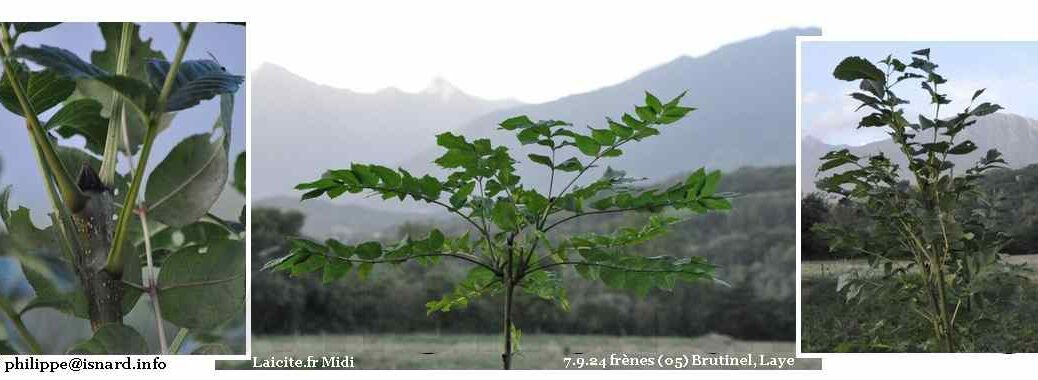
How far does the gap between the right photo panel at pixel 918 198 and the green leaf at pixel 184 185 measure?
1.58 meters

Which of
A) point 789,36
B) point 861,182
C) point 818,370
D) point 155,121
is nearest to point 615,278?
point 155,121

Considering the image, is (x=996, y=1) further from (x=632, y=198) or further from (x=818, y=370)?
(x=632, y=198)

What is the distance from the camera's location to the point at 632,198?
165 cm

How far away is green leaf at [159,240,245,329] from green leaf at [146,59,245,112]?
0.38 meters

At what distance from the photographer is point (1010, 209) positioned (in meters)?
2.79

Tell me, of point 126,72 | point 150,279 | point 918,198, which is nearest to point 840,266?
point 918,198

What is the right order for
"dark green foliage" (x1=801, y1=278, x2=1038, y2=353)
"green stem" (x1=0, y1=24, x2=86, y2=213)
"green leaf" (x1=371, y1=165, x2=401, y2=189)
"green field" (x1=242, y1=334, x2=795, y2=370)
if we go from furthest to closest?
"green field" (x1=242, y1=334, x2=795, y2=370)
"dark green foliage" (x1=801, y1=278, x2=1038, y2=353)
"green stem" (x1=0, y1=24, x2=86, y2=213)
"green leaf" (x1=371, y1=165, x2=401, y2=189)

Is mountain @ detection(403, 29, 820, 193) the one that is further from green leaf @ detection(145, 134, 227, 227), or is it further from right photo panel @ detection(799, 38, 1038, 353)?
green leaf @ detection(145, 134, 227, 227)

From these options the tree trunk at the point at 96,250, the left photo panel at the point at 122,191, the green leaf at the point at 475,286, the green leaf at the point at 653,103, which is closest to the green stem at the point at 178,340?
the left photo panel at the point at 122,191

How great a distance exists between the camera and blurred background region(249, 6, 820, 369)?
301 centimetres

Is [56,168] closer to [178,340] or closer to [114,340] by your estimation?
[114,340]

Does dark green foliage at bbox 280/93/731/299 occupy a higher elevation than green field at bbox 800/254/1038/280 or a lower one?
higher

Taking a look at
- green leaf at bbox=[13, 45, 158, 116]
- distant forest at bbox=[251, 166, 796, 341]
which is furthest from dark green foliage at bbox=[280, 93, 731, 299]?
distant forest at bbox=[251, 166, 796, 341]

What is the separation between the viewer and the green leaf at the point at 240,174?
2.51 metres
